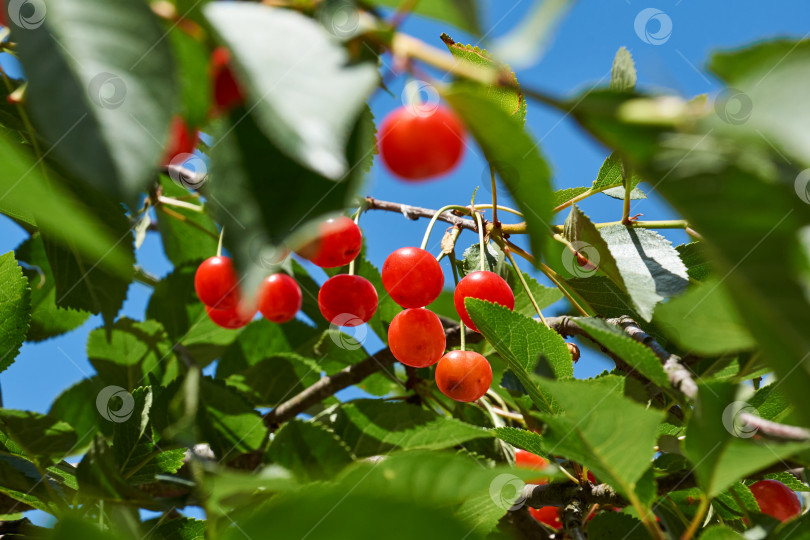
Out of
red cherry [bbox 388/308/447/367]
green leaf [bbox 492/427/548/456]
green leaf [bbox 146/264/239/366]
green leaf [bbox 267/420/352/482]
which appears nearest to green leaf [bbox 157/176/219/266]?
green leaf [bbox 146/264/239/366]

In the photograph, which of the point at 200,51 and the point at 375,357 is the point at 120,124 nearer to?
the point at 200,51

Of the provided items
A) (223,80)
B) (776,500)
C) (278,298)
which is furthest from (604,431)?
(278,298)

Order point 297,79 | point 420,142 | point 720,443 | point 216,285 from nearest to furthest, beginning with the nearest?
point 297,79 < point 420,142 < point 720,443 < point 216,285

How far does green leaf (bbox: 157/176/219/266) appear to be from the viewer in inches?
81.4

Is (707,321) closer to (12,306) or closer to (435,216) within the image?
(435,216)

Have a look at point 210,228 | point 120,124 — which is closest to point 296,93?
point 120,124

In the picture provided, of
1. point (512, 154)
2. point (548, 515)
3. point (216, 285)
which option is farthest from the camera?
point (548, 515)

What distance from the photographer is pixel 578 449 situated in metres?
0.89

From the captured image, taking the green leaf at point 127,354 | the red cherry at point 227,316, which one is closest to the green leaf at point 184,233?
the green leaf at point 127,354

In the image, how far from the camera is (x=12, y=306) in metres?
1.31

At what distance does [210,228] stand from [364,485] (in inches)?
66.1

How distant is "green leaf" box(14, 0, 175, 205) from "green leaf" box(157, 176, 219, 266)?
1594 mm

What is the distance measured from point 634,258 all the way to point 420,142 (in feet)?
2.33

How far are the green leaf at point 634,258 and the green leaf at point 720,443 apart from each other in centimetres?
25
